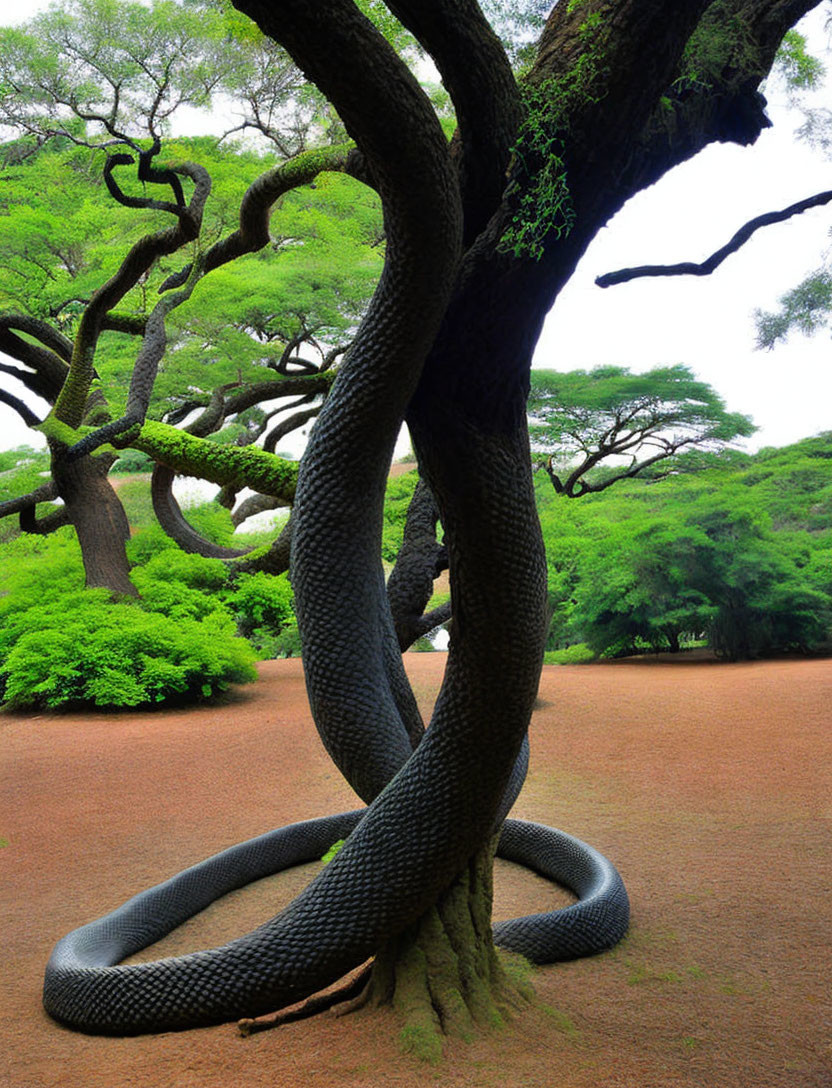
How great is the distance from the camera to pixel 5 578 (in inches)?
425

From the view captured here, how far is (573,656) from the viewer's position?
12.6m

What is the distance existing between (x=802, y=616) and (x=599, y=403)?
3904 mm

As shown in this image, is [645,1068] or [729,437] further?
[729,437]

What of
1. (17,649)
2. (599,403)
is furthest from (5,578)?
(599,403)

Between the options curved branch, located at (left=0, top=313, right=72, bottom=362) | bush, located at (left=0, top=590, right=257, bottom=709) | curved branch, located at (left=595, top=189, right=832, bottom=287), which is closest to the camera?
curved branch, located at (left=595, top=189, right=832, bottom=287)

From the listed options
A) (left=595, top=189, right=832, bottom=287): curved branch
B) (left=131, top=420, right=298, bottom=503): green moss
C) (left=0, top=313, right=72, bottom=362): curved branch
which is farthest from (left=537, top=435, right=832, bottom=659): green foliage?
(left=595, top=189, right=832, bottom=287): curved branch

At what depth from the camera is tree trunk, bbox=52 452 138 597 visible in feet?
32.5

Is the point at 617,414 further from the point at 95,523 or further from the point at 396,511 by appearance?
the point at 95,523

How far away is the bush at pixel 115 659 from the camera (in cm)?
785

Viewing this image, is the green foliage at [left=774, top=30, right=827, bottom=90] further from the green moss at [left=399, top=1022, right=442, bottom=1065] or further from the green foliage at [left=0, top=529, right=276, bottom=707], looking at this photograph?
the green foliage at [left=0, top=529, right=276, bottom=707]

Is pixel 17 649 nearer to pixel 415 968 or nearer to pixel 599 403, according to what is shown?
pixel 415 968

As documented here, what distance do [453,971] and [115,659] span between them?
245 inches

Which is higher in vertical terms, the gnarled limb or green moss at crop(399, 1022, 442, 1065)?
the gnarled limb

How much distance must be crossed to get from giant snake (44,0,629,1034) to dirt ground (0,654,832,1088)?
6.9 inches
